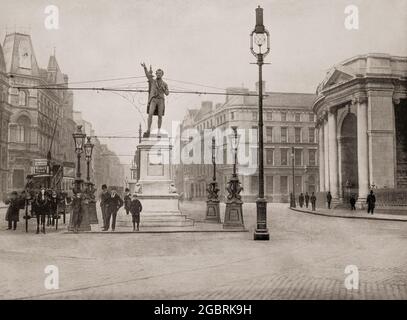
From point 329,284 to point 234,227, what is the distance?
417 inches

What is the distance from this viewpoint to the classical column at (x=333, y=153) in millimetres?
42594

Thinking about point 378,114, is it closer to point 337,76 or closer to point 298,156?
point 337,76

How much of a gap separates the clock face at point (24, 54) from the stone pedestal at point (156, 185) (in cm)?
592

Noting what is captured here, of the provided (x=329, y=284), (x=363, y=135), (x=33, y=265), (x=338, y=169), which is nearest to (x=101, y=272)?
(x=33, y=265)

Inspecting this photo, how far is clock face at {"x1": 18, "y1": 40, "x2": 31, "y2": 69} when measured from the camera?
1134 centimetres

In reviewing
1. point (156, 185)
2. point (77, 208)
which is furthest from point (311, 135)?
point (77, 208)

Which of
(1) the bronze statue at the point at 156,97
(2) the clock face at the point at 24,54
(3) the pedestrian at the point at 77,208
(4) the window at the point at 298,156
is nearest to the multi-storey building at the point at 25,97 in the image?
(2) the clock face at the point at 24,54

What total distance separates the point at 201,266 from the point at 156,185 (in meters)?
9.66

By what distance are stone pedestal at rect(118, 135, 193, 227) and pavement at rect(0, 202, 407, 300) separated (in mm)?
3513

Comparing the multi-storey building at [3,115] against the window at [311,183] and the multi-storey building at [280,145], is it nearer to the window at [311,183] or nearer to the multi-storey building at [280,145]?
the multi-storey building at [280,145]

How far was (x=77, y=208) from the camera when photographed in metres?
17.2
